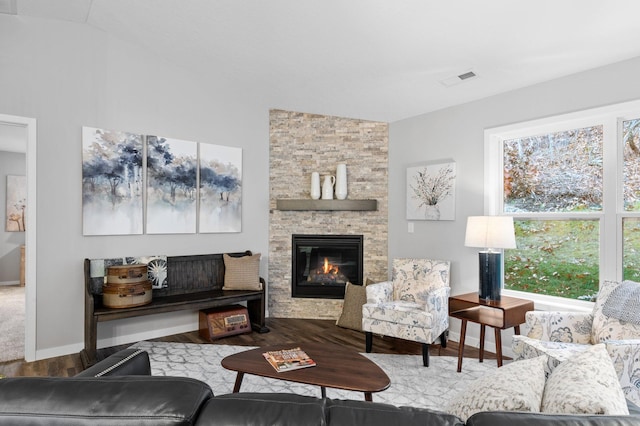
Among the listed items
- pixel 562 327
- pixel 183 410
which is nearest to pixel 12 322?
pixel 183 410

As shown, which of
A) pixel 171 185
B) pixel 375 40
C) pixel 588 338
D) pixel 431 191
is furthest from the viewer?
pixel 431 191

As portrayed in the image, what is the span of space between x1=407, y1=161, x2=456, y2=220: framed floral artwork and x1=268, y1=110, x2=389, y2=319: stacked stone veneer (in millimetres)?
429

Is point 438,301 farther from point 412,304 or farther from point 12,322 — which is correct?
point 12,322

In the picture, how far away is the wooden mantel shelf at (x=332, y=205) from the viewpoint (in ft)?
15.8

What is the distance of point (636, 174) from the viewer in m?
3.06

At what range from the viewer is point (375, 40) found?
3.19m

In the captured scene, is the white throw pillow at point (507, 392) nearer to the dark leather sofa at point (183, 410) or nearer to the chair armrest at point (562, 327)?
the dark leather sofa at point (183, 410)

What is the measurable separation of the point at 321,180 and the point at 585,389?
417 cm

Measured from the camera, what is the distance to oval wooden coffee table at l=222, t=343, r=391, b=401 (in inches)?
82.2

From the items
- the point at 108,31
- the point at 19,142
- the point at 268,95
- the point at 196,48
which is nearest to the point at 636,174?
the point at 268,95

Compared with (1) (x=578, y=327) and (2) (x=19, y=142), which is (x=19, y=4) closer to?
(2) (x=19, y=142)

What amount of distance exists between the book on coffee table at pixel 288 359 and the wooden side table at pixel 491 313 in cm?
153

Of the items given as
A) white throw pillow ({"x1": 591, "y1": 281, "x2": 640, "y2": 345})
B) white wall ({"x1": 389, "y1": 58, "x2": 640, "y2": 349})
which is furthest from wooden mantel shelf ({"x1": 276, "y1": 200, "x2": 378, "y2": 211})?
white throw pillow ({"x1": 591, "y1": 281, "x2": 640, "y2": 345})

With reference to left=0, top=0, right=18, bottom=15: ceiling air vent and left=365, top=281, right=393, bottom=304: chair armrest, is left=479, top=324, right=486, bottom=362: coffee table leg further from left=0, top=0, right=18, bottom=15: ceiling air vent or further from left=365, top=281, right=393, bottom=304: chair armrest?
left=0, top=0, right=18, bottom=15: ceiling air vent
